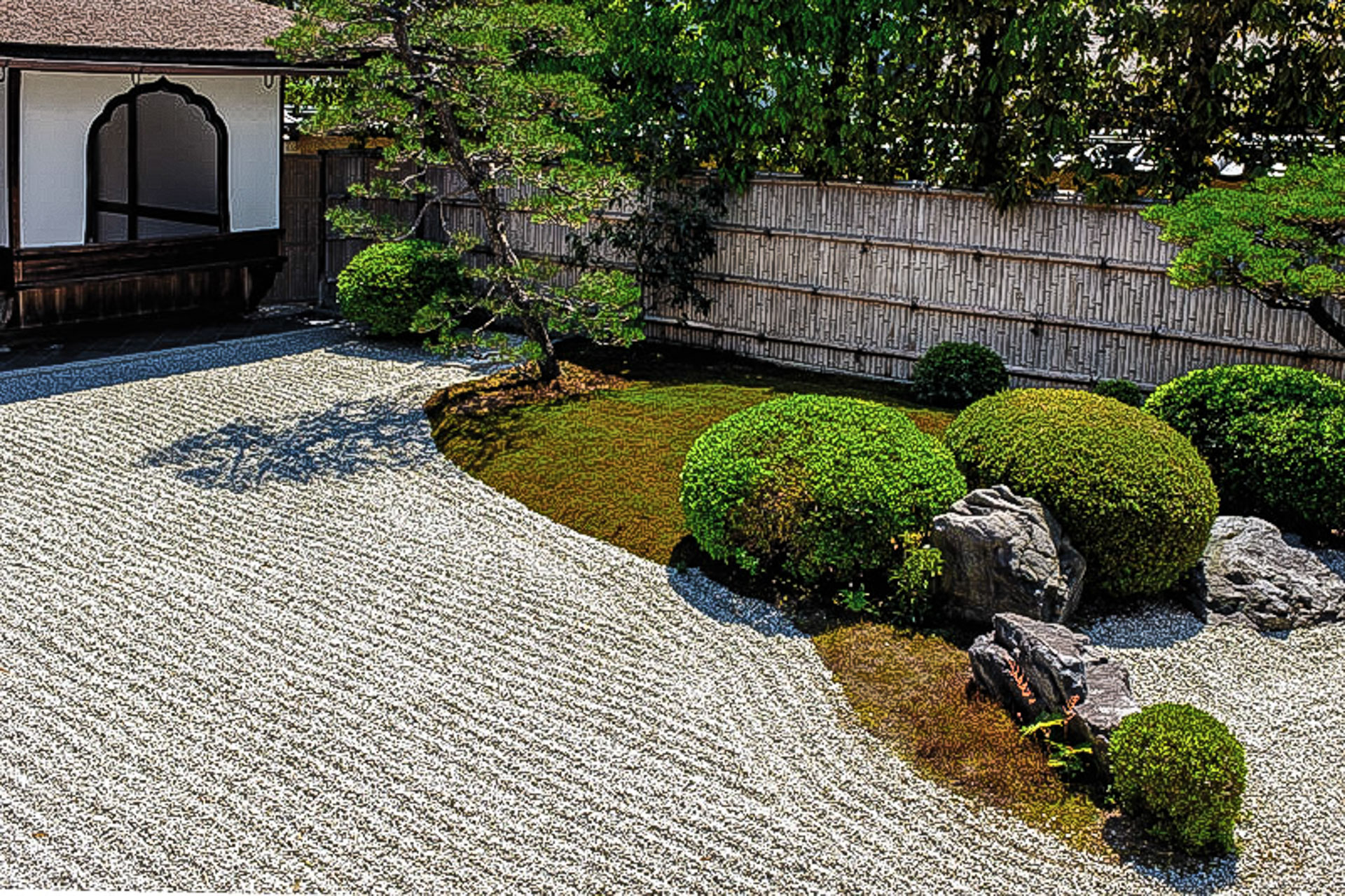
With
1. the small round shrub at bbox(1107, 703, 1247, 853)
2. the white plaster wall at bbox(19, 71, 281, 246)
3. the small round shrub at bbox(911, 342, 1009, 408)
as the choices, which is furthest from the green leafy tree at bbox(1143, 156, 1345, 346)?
the white plaster wall at bbox(19, 71, 281, 246)

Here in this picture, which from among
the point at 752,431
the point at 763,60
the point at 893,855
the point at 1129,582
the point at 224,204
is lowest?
the point at 893,855

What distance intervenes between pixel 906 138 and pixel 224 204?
24.9ft

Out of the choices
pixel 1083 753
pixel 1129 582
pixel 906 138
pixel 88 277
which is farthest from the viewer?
pixel 88 277

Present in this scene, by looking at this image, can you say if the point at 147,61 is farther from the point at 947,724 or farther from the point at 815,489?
the point at 947,724

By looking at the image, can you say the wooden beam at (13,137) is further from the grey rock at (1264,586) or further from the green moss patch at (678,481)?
the grey rock at (1264,586)

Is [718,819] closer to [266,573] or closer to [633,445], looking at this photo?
[266,573]

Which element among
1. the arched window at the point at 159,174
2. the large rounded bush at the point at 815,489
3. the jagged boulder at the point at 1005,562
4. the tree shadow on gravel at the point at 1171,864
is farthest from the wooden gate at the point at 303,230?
the tree shadow on gravel at the point at 1171,864

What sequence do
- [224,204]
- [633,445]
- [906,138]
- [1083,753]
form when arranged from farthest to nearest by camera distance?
1. [224,204]
2. [906,138]
3. [633,445]
4. [1083,753]

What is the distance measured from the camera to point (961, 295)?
13.2 m

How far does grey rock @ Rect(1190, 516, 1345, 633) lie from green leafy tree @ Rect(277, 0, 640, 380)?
5.61 m

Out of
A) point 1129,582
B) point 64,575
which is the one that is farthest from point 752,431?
point 64,575

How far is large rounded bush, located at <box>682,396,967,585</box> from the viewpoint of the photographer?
822cm

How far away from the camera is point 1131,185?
12.4m

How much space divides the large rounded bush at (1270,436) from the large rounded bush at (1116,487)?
2.93 feet
